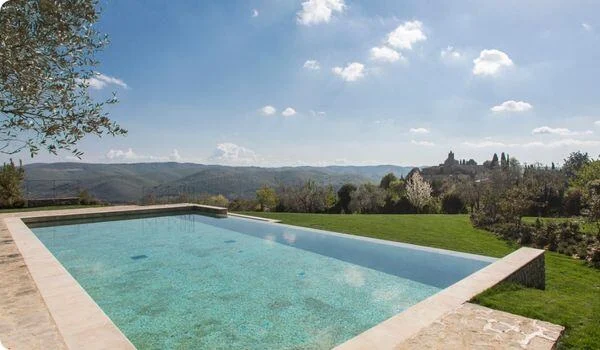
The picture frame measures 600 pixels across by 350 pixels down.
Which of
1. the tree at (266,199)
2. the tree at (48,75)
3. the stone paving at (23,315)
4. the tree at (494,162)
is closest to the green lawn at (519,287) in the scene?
the stone paving at (23,315)

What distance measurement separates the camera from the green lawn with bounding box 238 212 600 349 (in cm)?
427

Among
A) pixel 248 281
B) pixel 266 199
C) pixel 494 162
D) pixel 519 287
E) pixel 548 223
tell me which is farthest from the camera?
pixel 494 162

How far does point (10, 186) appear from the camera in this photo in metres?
16.6

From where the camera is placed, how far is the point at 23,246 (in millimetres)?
7625

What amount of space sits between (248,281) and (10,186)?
16.5 m

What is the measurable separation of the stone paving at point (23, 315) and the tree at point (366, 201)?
113ft

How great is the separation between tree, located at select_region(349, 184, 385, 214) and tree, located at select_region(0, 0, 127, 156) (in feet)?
113

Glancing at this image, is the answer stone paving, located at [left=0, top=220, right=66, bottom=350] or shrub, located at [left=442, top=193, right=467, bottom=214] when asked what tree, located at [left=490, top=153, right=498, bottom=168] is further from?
stone paving, located at [left=0, top=220, right=66, bottom=350]

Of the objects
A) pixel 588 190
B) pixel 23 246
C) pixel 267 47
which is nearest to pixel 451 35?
pixel 588 190

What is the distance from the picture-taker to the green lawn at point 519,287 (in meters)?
4.27

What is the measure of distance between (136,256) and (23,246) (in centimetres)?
237

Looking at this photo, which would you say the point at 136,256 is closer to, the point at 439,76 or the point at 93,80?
the point at 93,80

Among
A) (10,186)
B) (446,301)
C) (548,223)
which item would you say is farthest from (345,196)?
(446,301)

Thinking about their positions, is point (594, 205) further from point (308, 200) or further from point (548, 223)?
point (308, 200)
